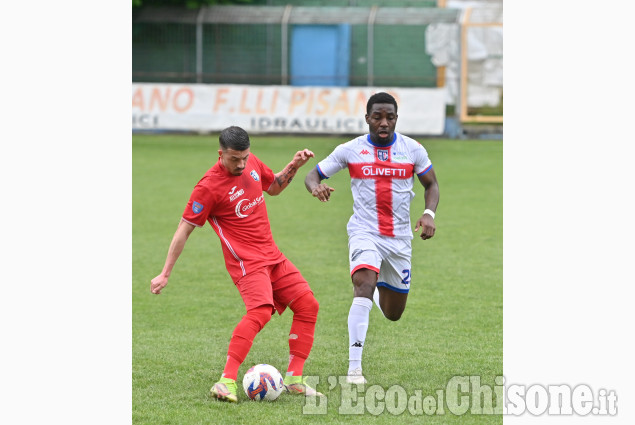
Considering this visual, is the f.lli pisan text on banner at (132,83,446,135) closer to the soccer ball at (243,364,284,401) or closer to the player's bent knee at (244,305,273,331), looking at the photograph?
the player's bent knee at (244,305,273,331)

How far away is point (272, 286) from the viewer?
23.6ft

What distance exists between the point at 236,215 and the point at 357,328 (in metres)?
1.30

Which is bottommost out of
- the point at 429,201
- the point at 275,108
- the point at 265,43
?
the point at 429,201

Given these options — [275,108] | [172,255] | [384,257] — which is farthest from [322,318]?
[275,108]

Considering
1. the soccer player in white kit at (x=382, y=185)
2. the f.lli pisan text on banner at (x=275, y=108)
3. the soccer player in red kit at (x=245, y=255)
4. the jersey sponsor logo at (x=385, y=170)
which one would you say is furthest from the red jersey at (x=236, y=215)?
the f.lli pisan text on banner at (x=275, y=108)

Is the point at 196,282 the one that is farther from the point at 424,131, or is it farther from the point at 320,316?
the point at 424,131

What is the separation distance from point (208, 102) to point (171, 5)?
6456 millimetres

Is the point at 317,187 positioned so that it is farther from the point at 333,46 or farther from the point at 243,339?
the point at 333,46

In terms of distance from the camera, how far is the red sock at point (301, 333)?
714 cm

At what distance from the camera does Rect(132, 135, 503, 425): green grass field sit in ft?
21.9

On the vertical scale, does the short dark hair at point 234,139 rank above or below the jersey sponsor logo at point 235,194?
above

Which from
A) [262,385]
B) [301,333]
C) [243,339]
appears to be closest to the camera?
[262,385]

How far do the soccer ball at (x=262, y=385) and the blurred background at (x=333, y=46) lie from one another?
2228 centimetres

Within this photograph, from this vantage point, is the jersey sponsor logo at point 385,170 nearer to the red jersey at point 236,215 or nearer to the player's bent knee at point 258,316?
the red jersey at point 236,215
